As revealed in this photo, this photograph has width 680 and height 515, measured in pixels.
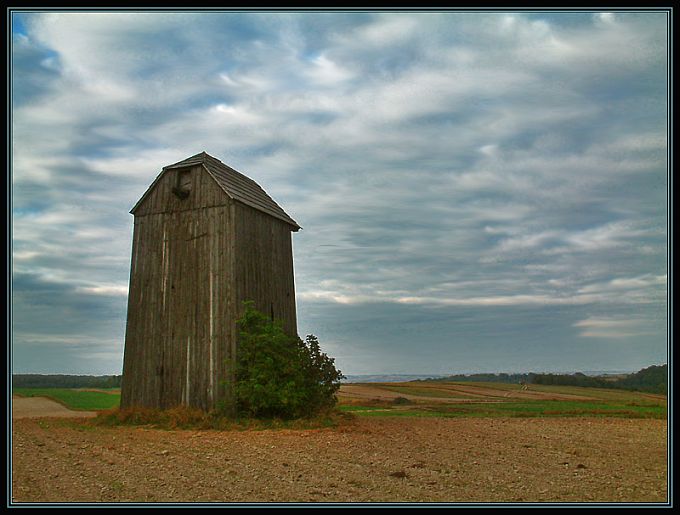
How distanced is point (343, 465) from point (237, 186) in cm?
1581

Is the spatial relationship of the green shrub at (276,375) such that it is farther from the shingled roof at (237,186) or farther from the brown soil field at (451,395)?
the brown soil field at (451,395)

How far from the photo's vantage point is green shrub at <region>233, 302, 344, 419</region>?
2106 cm

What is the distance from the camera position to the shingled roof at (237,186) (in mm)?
24344

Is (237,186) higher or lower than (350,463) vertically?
higher

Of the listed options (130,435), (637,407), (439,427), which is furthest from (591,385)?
(130,435)

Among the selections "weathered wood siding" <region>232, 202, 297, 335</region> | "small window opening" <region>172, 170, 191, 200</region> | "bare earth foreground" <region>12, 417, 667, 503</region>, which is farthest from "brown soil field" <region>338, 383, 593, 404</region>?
"small window opening" <region>172, 170, 191, 200</region>

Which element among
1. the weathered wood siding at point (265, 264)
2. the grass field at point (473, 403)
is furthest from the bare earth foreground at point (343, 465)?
the grass field at point (473, 403)

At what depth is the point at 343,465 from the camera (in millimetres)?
12656

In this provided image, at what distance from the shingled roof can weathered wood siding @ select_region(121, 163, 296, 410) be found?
1.06 feet

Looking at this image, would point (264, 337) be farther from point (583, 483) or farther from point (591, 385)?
point (591, 385)

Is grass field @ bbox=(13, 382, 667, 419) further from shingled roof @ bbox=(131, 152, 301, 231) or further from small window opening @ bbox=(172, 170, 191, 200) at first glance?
small window opening @ bbox=(172, 170, 191, 200)

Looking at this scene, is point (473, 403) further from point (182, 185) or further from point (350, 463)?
point (350, 463)

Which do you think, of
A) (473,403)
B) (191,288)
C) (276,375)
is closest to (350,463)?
(276,375)

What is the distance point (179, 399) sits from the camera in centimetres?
2295
